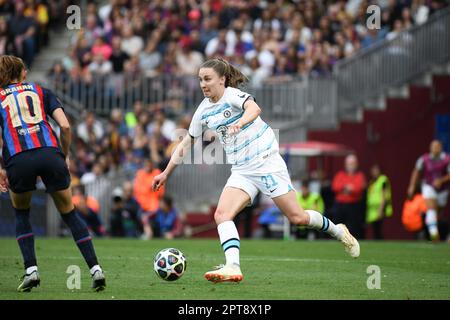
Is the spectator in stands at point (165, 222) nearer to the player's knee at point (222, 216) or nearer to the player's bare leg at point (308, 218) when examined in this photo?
the player's bare leg at point (308, 218)

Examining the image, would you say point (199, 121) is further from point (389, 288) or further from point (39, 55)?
point (39, 55)

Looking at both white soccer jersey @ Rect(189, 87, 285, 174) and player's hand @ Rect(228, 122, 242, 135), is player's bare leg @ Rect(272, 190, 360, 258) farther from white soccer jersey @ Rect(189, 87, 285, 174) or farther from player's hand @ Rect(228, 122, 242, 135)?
player's hand @ Rect(228, 122, 242, 135)

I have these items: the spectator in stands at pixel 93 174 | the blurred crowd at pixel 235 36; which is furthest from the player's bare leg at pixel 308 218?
the blurred crowd at pixel 235 36

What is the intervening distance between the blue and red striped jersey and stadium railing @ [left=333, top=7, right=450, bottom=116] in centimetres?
1717

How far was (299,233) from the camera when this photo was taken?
2438cm

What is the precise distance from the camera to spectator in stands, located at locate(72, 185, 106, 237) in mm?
23219

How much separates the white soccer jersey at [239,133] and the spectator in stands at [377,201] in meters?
13.1

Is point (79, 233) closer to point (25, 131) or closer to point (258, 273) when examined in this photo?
point (25, 131)

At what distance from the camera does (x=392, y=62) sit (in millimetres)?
27531

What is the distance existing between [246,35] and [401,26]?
401 cm

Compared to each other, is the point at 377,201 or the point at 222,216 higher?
the point at 222,216

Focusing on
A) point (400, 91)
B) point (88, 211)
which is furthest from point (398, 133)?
point (88, 211)

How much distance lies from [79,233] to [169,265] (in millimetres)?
1394

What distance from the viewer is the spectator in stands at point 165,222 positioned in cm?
2416
